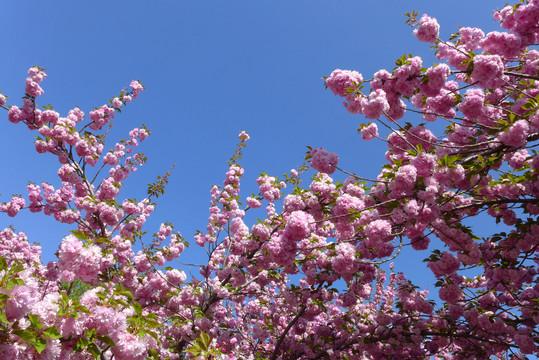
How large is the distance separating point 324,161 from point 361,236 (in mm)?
1282

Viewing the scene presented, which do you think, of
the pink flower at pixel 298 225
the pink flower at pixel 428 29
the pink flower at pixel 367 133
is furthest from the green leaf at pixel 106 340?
the pink flower at pixel 428 29

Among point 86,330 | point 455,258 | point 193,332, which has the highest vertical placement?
point 455,258

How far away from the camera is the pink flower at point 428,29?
5027mm

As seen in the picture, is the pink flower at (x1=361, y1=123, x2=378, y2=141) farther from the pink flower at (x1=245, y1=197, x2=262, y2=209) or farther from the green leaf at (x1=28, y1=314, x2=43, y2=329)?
the green leaf at (x1=28, y1=314, x2=43, y2=329)

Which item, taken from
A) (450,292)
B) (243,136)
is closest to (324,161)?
(450,292)

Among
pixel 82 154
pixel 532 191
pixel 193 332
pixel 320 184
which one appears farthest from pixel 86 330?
pixel 82 154

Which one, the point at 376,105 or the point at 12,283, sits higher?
the point at 376,105

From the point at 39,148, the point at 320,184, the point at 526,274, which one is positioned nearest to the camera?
the point at 320,184

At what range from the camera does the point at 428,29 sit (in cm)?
505

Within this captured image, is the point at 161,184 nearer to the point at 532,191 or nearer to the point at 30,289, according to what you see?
the point at 30,289

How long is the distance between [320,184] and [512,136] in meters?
2.47

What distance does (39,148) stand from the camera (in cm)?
714

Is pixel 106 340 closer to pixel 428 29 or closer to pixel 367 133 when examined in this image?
pixel 367 133

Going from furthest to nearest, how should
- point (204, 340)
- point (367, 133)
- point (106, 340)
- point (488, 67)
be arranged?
point (367, 133) < point (488, 67) < point (204, 340) < point (106, 340)
